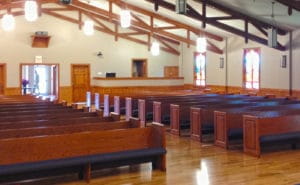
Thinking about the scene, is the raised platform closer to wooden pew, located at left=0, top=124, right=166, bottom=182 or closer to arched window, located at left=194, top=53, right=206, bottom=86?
arched window, located at left=194, top=53, right=206, bottom=86

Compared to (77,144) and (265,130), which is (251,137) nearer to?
(265,130)

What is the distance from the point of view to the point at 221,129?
6.39m

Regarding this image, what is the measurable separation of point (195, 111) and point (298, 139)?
1.86 meters

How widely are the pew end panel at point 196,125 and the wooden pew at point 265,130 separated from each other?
1.21m

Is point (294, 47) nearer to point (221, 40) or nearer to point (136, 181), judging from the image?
point (221, 40)

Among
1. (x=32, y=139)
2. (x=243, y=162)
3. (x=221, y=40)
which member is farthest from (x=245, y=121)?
(x=221, y=40)

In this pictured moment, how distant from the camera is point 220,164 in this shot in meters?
5.24

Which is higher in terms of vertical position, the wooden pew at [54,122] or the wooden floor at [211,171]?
the wooden pew at [54,122]

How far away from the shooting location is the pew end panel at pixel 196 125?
6.96m

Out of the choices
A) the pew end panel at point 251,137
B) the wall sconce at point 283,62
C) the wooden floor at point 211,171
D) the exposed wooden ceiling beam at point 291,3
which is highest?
the exposed wooden ceiling beam at point 291,3

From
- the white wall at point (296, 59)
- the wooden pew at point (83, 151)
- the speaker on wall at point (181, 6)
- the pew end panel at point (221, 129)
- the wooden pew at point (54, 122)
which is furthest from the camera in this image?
the white wall at point (296, 59)

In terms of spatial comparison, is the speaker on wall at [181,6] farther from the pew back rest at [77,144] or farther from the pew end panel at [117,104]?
the pew back rest at [77,144]

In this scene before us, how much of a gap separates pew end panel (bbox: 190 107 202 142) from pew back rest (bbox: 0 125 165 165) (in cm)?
221

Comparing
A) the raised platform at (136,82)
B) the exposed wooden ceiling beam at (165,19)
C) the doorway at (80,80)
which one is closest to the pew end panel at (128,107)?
the exposed wooden ceiling beam at (165,19)
